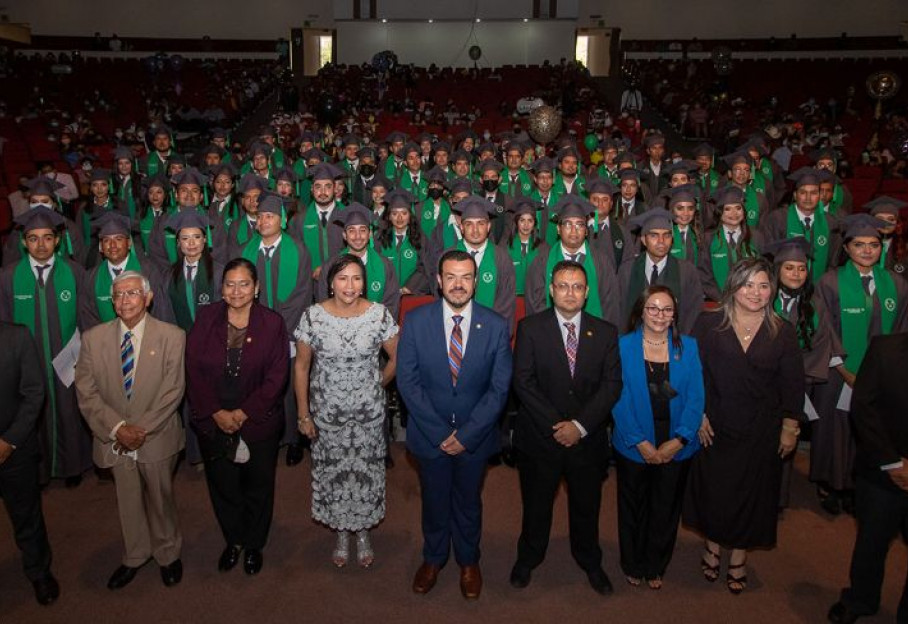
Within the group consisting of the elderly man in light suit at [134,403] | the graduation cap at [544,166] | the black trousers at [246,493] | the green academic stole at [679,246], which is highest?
the graduation cap at [544,166]

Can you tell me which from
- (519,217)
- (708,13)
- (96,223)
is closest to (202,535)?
(96,223)

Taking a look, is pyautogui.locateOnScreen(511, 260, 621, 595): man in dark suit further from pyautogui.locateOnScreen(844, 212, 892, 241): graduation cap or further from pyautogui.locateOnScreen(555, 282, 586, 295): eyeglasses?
pyautogui.locateOnScreen(844, 212, 892, 241): graduation cap

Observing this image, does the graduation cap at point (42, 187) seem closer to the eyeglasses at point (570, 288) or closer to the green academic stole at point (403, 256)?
the green academic stole at point (403, 256)

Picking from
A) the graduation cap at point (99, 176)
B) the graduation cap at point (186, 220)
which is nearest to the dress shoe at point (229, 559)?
the graduation cap at point (186, 220)

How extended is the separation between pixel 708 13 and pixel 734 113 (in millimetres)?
8725

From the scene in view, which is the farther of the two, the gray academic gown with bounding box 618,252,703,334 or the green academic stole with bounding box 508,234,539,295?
the green academic stole with bounding box 508,234,539,295

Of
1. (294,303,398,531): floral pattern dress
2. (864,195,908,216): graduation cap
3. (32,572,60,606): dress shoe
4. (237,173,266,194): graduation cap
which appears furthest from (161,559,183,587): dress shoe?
(864,195,908,216): graduation cap

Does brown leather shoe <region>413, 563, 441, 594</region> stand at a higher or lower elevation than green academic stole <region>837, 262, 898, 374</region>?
lower

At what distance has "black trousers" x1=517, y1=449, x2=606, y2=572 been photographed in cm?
335

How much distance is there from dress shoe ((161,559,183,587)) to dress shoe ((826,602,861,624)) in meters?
3.47

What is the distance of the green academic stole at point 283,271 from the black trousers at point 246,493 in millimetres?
1637

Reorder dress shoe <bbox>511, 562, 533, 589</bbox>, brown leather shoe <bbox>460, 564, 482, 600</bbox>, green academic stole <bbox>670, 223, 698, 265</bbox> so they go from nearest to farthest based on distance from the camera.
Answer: brown leather shoe <bbox>460, 564, 482, 600</bbox> → dress shoe <bbox>511, 562, 533, 589</bbox> → green academic stole <bbox>670, 223, 698, 265</bbox>

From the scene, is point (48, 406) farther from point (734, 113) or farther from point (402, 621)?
point (734, 113)

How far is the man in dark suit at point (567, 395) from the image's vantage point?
3240 mm
